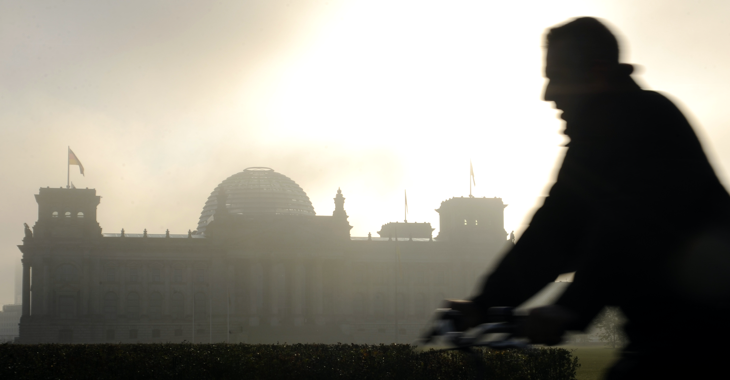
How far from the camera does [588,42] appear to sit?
3070 mm

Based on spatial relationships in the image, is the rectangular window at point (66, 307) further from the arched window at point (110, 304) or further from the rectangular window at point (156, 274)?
the rectangular window at point (156, 274)

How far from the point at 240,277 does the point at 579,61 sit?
89.7 metres

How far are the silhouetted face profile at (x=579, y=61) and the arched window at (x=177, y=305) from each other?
9146cm

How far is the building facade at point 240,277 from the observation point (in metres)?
87.1

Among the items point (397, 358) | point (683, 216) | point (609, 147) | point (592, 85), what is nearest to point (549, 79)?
point (592, 85)

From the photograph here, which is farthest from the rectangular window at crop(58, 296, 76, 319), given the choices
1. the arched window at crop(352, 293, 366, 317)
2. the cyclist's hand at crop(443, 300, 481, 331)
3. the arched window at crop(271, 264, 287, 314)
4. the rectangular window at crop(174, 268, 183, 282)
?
the cyclist's hand at crop(443, 300, 481, 331)

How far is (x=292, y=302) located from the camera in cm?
9081

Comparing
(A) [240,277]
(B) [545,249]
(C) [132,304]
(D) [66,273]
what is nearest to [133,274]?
(C) [132,304]

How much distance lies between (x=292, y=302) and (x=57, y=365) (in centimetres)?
7046

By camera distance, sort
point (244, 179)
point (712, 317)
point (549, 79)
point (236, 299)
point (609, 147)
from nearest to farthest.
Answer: point (712, 317), point (609, 147), point (549, 79), point (236, 299), point (244, 179)

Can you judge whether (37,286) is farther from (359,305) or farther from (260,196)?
(359,305)

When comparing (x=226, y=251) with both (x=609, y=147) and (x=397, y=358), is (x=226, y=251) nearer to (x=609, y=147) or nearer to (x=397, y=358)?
(x=397, y=358)

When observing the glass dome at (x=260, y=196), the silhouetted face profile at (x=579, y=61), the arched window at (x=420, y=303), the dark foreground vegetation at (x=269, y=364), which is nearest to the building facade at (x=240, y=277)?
the arched window at (x=420, y=303)

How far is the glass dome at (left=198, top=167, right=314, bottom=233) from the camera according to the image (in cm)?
10431
